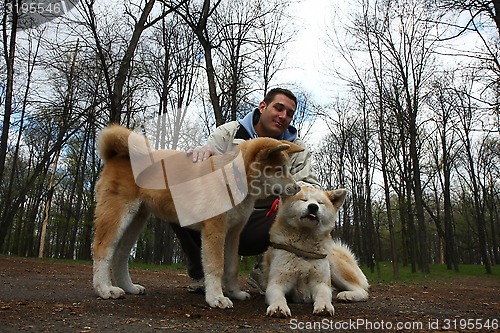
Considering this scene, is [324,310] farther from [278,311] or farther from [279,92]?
[279,92]

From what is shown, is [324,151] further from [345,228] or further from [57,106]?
[57,106]

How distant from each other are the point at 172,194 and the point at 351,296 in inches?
86.3

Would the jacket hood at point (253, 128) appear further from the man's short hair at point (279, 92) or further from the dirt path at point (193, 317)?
the dirt path at point (193, 317)

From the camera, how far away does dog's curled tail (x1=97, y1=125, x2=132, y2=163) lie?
396cm

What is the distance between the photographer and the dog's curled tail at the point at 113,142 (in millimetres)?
3961

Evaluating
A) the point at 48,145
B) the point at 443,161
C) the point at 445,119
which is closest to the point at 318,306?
the point at 48,145

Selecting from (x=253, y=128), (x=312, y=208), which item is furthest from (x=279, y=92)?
(x=312, y=208)

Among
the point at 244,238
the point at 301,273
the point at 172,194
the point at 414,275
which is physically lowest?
the point at 414,275

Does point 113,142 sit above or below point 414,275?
above

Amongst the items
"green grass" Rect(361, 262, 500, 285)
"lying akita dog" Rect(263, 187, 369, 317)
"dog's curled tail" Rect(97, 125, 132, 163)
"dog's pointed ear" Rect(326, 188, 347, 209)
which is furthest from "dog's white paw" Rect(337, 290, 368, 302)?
"green grass" Rect(361, 262, 500, 285)

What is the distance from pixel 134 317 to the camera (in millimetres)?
2797

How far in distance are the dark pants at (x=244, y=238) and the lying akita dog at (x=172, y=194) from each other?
2.14 ft

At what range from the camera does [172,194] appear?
3.81m

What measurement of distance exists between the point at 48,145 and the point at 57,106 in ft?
43.9
